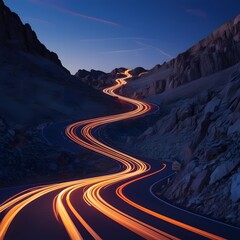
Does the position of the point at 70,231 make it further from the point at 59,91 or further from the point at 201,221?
the point at 59,91

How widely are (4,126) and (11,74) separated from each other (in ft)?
206

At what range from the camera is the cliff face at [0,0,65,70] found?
11262cm

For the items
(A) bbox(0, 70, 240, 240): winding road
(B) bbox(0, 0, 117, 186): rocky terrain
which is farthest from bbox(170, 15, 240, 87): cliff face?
(A) bbox(0, 70, 240, 240): winding road

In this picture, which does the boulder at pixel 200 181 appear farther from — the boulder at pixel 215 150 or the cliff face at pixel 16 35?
the cliff face at pixel 16 35

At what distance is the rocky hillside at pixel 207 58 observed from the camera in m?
103

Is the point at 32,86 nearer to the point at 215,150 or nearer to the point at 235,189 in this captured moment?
the point at 215,150

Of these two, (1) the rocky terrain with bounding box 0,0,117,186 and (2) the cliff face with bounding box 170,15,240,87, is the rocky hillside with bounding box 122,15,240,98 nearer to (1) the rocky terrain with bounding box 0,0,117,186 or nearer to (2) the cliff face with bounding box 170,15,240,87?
(2) the cliff face with bounding box 170,15,240,87

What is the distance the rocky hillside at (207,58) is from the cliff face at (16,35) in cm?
3279

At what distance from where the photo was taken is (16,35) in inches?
4537

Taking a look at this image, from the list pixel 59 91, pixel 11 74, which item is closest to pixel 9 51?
pixel 11 74

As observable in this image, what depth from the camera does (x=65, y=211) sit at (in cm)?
1811

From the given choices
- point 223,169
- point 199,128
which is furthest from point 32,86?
point 223,169

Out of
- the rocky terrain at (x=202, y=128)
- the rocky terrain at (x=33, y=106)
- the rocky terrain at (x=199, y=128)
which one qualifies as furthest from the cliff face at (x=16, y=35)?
the rocky terrain at (x=202, y=128)

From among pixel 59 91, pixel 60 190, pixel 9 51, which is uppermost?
Result: pixel 9 51
